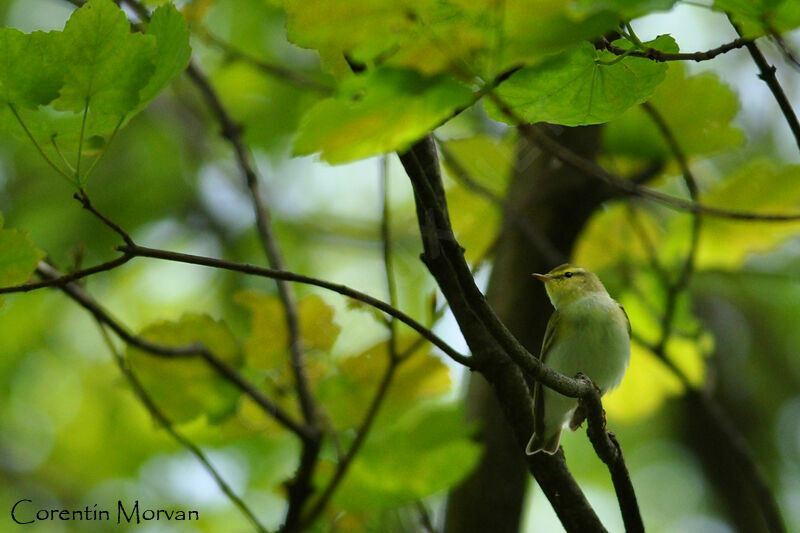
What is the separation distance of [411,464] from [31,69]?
0.96 metres

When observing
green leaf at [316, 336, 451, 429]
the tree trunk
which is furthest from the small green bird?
green leaf at [316, 336, 451, 429]

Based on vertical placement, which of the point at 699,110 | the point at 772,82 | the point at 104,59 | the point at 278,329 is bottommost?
the point at 772,82

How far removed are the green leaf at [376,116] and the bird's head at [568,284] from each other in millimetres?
1335

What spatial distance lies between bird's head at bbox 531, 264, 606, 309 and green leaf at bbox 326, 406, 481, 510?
1.83 feet

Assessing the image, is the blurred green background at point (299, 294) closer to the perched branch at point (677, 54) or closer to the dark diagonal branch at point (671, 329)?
the dark diagonal branch at point (671, 329)

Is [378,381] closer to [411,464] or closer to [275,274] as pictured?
[411,464]

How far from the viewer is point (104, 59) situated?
1004 millimetres

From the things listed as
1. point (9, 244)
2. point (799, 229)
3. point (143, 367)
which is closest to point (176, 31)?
point (9, 244)

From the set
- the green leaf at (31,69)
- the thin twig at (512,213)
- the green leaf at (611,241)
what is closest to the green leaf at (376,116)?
the green leaf at (31,69)

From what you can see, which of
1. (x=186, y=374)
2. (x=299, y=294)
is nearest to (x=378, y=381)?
(x=186, y=374)

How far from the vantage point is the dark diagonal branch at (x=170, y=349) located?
165cm

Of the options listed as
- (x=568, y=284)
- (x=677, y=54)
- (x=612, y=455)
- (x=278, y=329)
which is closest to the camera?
(x=677, y=54)

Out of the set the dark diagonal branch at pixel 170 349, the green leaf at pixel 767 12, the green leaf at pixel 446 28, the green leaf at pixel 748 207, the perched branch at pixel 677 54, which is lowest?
the green leaf at pixel 446 28

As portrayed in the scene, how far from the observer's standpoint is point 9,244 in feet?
3.67
